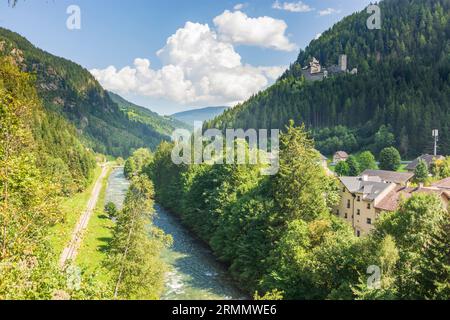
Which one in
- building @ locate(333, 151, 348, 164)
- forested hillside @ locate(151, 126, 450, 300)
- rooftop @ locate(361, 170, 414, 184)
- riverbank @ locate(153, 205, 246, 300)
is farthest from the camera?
building @ locate(333, 151, 348, 164)

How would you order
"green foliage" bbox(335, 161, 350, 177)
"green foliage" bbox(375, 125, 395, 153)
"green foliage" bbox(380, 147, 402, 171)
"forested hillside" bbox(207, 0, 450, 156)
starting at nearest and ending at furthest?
"green foliage" bbox(335, 161, 350, 177) < "green foliage" bbox(380, 147, 402, 171) < "green foliage" bbox(375, 125, 395, 153) < "forested hillside" bbox(207, 0, 450, 156)

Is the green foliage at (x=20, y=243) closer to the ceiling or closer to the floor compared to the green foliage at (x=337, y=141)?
closer to the floor

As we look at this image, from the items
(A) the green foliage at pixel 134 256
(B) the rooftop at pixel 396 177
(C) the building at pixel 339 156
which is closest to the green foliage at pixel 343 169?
(B) the rooftop at pixel 396 177

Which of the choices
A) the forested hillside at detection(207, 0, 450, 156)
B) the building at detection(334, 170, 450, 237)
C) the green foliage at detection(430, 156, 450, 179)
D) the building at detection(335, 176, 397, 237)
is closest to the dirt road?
the building at detection(334, 170, 450, 237)

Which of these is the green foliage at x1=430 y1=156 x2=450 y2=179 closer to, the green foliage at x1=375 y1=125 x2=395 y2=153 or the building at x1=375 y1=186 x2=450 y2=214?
the green foliage at x1=375 y1=125 x2=395 y2=153

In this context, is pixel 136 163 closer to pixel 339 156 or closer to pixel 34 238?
pixel 339 156

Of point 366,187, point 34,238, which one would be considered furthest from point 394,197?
point 34,238

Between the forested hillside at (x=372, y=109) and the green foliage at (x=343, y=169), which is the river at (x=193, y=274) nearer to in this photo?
the green foliage at (x=343, y=169)

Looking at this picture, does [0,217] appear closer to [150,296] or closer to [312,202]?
[150,296]
